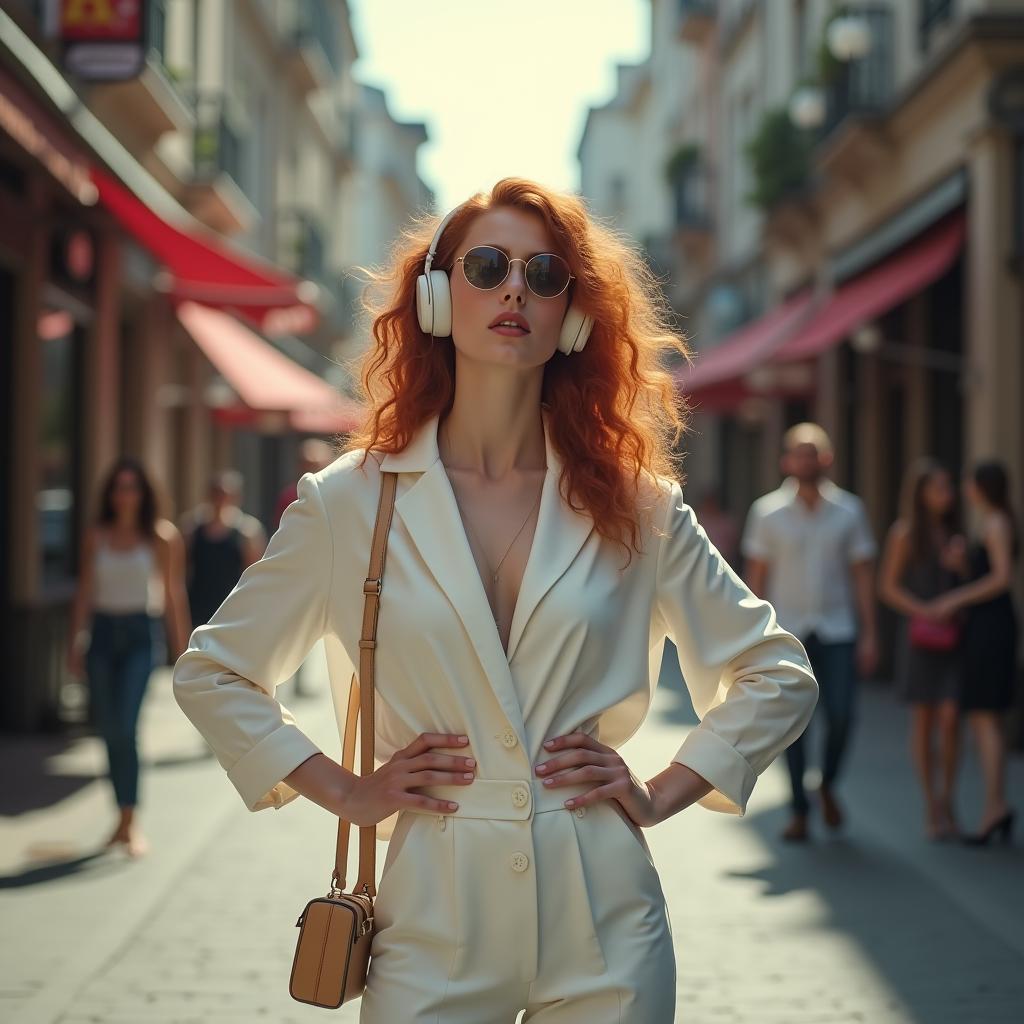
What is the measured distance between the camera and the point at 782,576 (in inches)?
340

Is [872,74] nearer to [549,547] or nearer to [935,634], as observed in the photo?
[935,634]

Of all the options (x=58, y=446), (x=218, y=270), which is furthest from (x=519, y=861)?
(x=58, y=446)

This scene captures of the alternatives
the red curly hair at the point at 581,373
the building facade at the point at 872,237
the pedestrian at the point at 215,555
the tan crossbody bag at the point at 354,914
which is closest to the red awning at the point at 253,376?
the pedestrian at the point at 215,555

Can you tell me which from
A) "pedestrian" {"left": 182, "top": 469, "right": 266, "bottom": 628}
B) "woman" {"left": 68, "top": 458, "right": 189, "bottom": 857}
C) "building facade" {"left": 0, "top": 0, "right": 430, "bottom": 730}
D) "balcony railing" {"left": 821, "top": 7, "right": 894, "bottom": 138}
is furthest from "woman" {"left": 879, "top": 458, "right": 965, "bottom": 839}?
"balcony railing" {"left": 821, "top": 7, "right": 894, "bottom": 138}

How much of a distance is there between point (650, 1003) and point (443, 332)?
1.08 m

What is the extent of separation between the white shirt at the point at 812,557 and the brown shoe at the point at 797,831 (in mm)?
929

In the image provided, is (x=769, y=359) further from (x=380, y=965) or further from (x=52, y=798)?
(x=380, y=965)

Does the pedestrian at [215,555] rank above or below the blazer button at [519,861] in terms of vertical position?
above

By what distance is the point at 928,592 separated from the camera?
28.5 ft

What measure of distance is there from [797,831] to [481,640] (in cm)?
588

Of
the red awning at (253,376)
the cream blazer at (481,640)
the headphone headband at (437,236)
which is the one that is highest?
the red awning at (253,376)

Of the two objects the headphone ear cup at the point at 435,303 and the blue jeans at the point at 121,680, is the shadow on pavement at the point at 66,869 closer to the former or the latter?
the blue jeans at the point at 121,680

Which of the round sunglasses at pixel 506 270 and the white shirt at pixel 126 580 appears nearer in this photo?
the round sunglasses at pixel 506 270

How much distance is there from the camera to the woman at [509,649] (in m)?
2.45
